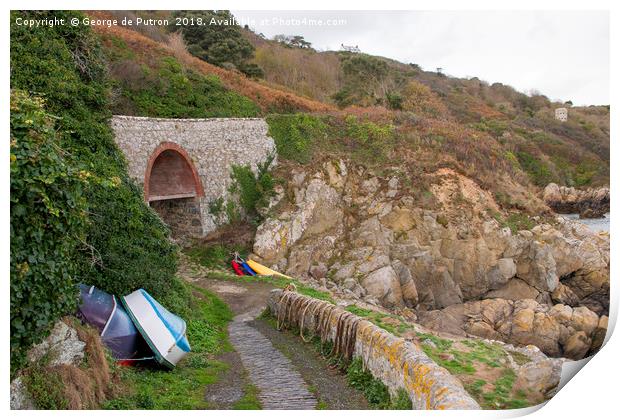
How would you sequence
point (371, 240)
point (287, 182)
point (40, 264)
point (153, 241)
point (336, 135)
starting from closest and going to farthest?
1. point (40, 264)
2. point (153, 241)
3. point (371, 240)
4. point (287, 182)
5. point (336, 135)

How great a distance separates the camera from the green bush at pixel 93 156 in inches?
406

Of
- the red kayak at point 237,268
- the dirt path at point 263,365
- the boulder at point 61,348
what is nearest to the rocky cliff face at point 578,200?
the red kayak at point 237,268

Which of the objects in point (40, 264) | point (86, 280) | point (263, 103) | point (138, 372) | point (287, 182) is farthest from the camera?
point (263, 103)

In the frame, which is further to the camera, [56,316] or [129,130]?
[129,130]

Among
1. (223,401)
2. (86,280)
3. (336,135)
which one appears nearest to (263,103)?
(336,135)

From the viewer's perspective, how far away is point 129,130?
19625 mm

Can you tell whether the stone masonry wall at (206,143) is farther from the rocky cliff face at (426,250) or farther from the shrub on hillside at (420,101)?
the shrub on hillside at (420,101)

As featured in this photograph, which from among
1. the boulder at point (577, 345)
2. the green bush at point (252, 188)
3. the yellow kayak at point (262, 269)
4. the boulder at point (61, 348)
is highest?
the green bush at point (252, 188)

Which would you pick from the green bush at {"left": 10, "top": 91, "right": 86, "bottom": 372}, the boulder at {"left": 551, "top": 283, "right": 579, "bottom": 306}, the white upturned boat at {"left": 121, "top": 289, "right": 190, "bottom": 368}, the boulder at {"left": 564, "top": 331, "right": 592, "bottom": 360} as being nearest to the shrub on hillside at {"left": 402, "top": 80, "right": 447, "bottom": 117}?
the boulder at {"left": 551, "top": 283, "right": 579, "bottom": 306}

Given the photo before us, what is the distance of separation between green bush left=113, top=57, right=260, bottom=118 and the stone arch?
3.37 meters

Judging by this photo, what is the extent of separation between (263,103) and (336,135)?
17.6ft

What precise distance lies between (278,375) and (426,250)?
556 inches

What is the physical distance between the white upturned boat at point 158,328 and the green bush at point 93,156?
0.69 meters

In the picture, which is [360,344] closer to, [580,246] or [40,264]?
[40,264]
